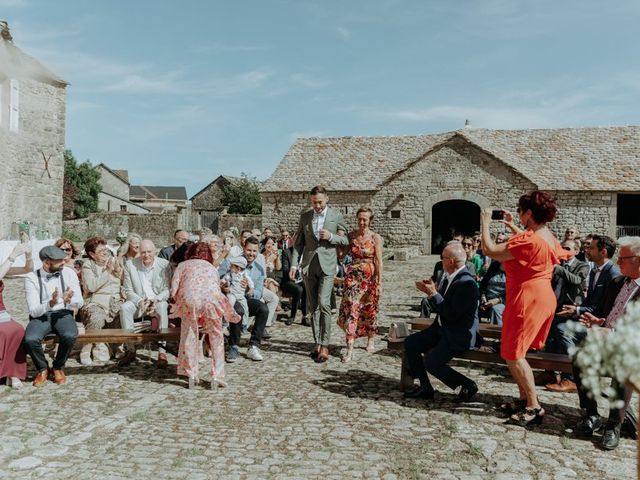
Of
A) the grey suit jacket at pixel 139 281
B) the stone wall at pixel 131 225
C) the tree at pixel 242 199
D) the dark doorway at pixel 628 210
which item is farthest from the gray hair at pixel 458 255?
the tree at pixel 242 199

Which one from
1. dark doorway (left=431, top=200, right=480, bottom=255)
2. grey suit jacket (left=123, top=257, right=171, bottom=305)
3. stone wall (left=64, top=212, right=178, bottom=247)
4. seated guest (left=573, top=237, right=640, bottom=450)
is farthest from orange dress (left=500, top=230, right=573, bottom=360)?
stone wall (left=64, top=212, right=178, bottom=247)

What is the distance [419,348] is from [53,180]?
19.0 meters

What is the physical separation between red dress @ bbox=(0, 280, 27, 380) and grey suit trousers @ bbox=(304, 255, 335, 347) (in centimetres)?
325

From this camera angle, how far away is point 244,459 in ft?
13.4

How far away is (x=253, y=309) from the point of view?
7.54 metres

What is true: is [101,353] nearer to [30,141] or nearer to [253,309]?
[253,309]

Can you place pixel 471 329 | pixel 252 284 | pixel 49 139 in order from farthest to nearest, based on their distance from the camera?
pixel 49 139 < pixel 252 284 < pixel 471 329

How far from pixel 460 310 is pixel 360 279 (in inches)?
81.8

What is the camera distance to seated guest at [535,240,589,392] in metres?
6.09

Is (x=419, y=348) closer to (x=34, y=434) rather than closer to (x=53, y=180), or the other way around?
(x=34, y=434)

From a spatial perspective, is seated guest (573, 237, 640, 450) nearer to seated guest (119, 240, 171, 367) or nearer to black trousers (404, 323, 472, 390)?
black trousers (404, 323, 472, 390)

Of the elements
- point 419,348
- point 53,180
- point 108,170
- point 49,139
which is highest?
point 108,170

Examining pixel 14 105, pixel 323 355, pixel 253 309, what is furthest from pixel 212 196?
pixel 323 355

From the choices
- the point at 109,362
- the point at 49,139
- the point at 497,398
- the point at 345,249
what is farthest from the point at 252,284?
the point at 49,139
